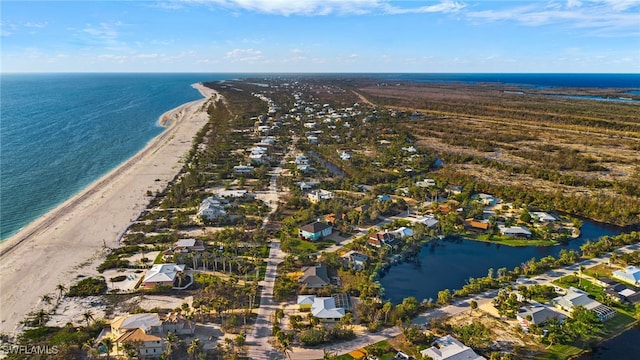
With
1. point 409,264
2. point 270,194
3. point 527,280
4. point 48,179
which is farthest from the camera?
point 48,179

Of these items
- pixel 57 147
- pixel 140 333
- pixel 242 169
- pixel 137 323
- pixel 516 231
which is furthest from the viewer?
pixel 57 147

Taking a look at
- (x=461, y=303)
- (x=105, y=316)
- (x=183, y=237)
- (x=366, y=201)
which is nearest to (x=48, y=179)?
(x=183, y=237)

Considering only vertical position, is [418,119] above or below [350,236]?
above

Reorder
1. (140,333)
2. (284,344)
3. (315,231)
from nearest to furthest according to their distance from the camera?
(284,344) → (140,333) → (315,231)

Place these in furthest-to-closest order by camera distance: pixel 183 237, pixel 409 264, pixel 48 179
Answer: pixel 48 179, pixel 183 237, pixel 409 264

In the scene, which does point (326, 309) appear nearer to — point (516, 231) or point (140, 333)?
point (140, 333)

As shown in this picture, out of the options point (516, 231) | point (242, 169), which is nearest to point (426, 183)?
point (516, 231)

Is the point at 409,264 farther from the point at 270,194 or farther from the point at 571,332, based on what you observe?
the point at 270,194

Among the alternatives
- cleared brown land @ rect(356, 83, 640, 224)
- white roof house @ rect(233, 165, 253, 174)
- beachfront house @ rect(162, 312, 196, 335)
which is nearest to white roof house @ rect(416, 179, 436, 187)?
cleared brown land @ rect(356, 83, 640, 224)
